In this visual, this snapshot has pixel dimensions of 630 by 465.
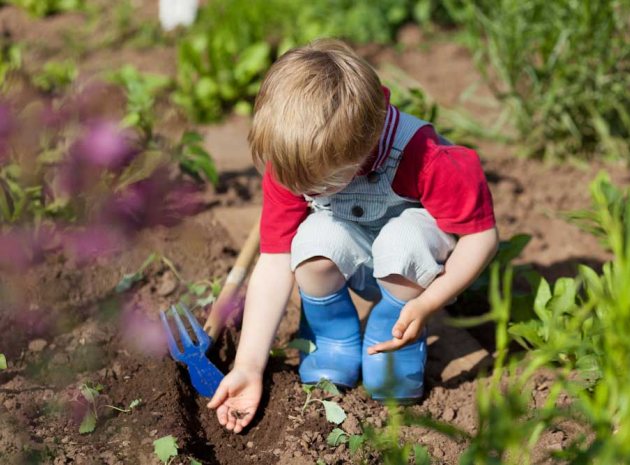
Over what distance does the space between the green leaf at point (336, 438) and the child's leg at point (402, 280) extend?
0.12 m

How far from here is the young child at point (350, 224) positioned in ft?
5.64

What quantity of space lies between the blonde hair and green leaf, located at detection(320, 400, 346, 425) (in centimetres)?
53

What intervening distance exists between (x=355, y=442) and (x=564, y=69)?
1694mm

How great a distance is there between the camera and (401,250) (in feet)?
6.46

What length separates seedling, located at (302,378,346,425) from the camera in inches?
77.8

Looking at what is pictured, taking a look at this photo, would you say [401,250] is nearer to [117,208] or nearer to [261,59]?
[117,208]

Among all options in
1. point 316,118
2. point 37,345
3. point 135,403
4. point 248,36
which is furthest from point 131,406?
point 248,36

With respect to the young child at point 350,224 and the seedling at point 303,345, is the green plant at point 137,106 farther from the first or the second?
the seedling at point 303,345

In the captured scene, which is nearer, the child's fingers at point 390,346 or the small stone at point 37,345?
the child's fingers at point 390,346

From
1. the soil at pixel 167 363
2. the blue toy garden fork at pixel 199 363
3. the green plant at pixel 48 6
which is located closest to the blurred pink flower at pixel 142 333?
the soil at pixel 167 363

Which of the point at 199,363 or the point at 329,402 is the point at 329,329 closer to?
the point at 329,402

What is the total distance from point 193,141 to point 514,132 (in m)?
1.32

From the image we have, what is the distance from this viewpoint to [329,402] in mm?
2018

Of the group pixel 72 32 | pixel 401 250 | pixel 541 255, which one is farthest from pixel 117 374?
pixel 72 32
